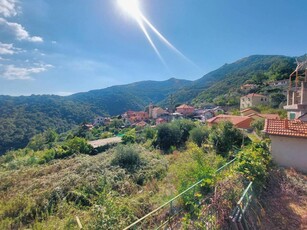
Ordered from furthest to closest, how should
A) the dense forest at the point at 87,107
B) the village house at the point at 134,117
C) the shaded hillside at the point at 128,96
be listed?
the shaded hillside at the point at 128,96, the village house at the point at 134,117, the dense forest at the point at 87,107

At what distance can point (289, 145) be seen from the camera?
828cm

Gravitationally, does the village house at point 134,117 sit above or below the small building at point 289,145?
below

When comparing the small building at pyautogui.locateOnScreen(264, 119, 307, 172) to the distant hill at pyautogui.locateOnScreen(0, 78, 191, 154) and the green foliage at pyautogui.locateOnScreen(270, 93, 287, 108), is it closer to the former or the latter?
the green foliage at pyautogui.locateOnScreen(270, 93, 287, 108)

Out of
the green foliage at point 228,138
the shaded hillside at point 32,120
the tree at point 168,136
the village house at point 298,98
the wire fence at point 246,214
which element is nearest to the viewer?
the wire fence at point 246,214

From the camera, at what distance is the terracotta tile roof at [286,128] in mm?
8133

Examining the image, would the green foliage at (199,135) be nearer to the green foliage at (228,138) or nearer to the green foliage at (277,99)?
the green foliage at (228,138)

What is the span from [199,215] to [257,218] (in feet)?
6.20

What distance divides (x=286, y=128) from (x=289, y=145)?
2.59 ft

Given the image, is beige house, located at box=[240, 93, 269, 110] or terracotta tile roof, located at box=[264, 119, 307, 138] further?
beige house, located at box=[240, 93, 269, 110]

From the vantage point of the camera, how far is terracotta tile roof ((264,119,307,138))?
813cm

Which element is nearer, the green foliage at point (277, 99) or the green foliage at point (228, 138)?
the green foliage at point (228, 138)

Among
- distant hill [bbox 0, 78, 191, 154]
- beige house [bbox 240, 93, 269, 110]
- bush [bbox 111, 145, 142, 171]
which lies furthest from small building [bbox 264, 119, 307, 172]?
distant hill [bbox 0, 78, 191, 154]

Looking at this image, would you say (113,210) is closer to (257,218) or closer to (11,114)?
(257,218)

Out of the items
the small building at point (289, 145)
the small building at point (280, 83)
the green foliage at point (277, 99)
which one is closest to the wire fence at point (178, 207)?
→ the small building at point (289, 145)
